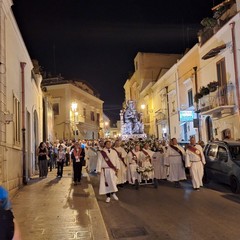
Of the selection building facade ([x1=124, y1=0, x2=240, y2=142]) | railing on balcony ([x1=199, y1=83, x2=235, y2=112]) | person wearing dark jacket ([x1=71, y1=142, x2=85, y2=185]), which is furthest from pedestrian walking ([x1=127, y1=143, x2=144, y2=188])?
railing on balcony ([x1=199, y1=83, x2=235, y2=112])

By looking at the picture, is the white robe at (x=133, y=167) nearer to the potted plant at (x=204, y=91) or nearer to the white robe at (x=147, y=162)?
the white robe at (x=147, y=162)

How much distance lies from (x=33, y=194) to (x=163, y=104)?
26.2 metres

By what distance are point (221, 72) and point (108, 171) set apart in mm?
13638

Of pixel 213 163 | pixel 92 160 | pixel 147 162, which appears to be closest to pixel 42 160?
→ pixel 92 160

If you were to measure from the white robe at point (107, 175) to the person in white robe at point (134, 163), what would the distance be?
9.52 ft

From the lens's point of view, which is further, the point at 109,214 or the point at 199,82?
the point at 199,82

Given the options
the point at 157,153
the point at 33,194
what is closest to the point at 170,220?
the point at 33,194

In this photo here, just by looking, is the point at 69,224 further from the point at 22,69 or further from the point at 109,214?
the point at 22,69

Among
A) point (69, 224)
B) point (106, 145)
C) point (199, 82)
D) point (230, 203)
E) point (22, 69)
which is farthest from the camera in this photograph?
point (199, 82)

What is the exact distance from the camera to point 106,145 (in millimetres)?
11758

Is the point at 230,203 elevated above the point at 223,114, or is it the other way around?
the point at 223,114

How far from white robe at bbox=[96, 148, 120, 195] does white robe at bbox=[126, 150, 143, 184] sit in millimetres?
2893

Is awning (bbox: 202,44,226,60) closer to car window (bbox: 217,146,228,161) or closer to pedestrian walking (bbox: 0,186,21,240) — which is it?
car window (bbox: 217,146,228,161)

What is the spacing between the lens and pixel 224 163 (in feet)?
41.8
